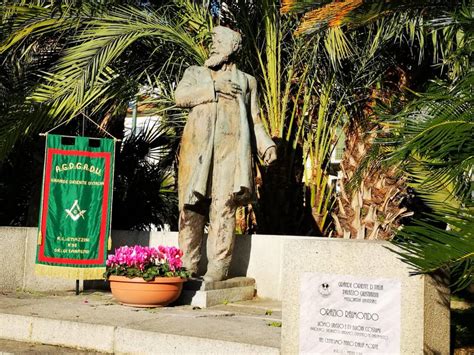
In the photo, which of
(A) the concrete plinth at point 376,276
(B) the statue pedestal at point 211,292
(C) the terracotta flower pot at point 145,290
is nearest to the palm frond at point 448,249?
(A) the concrete plinth at point 376,276

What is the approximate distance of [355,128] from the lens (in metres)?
9.65

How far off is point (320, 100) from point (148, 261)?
4.11 metres

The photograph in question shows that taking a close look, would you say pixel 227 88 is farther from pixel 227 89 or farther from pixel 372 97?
pixel 372 97

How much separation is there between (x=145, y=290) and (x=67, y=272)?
1.36 m

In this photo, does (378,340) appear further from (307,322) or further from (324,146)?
(324,146)

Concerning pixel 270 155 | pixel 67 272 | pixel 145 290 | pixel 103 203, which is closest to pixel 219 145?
pixel 270 155

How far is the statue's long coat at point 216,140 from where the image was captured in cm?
743

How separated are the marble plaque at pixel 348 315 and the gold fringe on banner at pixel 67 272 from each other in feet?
12.3

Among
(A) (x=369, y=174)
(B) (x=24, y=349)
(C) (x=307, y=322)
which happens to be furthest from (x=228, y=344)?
(A) (x=369, y=174)

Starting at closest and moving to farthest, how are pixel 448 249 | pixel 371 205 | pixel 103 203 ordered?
pixel 448 249
pixel 103 203
pixel 371 205

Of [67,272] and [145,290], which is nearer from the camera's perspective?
[145,290]

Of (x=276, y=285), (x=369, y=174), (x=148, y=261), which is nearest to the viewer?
(x=148, y=261)

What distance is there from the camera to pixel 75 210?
782 centimetres

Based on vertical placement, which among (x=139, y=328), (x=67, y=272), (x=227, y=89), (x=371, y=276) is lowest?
(x=139, y=328)
